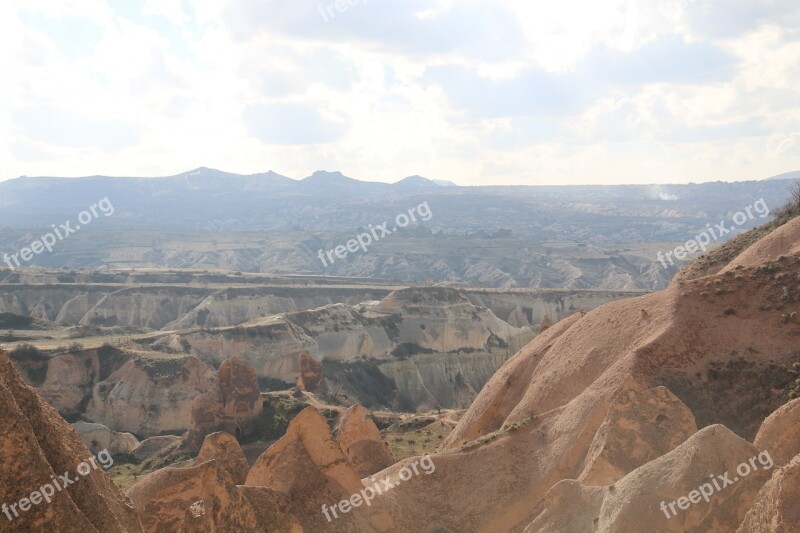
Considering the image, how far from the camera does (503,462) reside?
27469 millimetres

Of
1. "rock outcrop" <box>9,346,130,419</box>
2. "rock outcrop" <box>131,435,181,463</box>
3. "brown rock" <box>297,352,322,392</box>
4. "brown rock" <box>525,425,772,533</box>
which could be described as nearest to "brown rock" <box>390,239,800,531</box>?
"brown rock" <box>525,425,772,533</box>

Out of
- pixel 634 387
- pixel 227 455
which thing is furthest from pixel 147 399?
pixel 634 387

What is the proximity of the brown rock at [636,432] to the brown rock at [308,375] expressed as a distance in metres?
43.2

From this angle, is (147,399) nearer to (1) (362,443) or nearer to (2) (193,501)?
(1) (362,443)

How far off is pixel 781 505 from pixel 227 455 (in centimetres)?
1929

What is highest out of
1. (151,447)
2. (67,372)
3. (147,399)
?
(67,372)

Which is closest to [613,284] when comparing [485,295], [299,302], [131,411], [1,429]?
[485,295]

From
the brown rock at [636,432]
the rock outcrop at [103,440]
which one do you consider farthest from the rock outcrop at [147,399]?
the brown rock at [636,432]

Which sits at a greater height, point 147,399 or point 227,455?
point 227,455

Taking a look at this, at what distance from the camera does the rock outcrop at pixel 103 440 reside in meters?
55.0

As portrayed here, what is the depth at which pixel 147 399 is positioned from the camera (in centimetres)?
6519

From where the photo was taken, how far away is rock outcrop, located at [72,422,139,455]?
54969 millimetres

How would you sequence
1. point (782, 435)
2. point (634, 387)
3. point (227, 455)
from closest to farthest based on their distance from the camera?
point (782, 435) < point (634, 387) < point (227, 455)

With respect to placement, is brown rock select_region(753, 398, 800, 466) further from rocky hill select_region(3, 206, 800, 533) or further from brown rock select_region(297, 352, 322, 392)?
brown rock select_region(297, 352, 322, 392)
